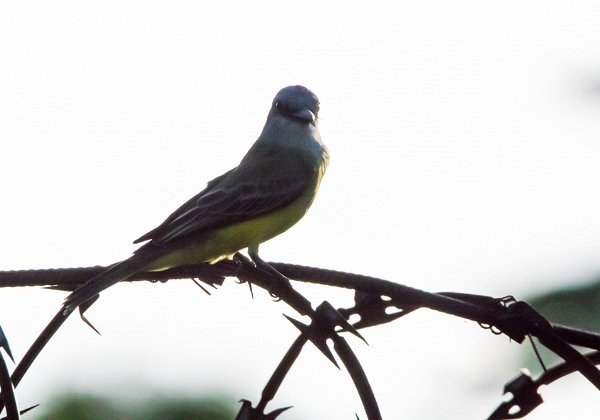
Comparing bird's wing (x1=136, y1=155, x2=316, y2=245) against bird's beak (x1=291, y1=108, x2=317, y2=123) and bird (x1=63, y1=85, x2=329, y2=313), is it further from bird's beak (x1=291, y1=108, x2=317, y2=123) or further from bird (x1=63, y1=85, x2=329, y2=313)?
bird's beak (x1=291, y1=108, x2=317, y2=123)

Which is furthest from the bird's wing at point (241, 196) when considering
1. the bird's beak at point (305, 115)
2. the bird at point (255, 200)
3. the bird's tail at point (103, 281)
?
the bird's tail at point (103, 281)

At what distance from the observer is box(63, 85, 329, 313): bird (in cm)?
610

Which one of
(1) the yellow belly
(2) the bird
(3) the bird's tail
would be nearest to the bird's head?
(2) the bird

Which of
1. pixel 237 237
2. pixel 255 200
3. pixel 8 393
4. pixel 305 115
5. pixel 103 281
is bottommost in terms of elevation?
pixel 8 393

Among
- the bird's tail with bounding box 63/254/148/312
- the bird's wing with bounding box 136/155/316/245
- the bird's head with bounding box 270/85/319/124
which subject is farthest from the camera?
the bird's head with bounding box 270/85/319/124

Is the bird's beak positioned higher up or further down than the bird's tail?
higher up

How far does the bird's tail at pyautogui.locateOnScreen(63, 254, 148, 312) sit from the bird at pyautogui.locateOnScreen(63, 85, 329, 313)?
0.01m

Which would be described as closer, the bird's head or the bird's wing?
the bird's wing

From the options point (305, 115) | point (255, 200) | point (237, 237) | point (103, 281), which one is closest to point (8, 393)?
point (103, 281)

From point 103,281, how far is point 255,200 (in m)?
2.76

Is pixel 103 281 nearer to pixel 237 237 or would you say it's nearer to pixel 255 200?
pixel 237 237

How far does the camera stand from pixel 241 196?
7.14 metres

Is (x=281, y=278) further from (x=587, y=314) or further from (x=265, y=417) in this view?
(x=587, y=314)

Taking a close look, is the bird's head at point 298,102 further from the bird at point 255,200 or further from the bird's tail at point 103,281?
the bird's tail at point 103,281
